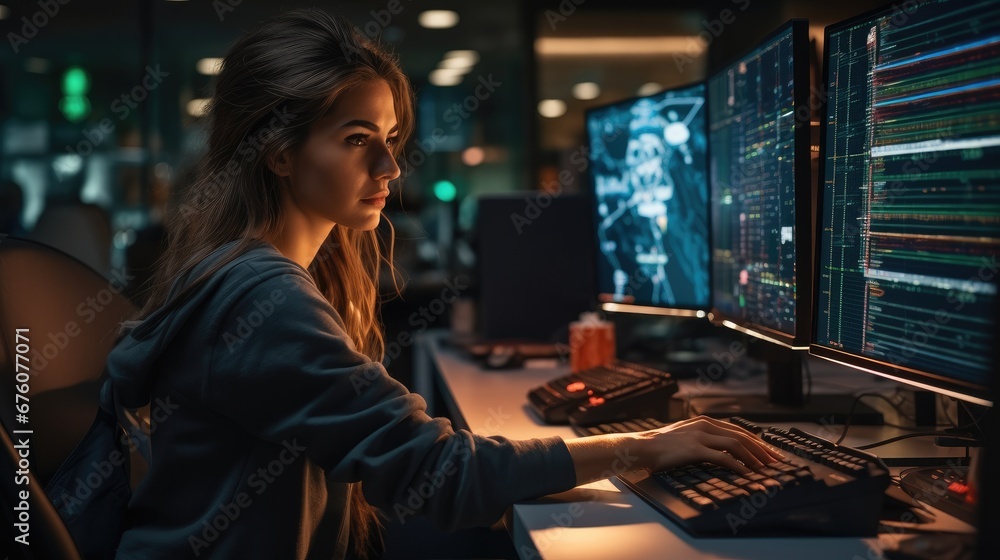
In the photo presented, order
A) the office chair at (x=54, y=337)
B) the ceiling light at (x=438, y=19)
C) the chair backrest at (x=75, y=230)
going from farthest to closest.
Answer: the ceiling light at (x=438, y=19) < the chair backrest at (x=75, y=230) < the office chair at (x=54, y=337)

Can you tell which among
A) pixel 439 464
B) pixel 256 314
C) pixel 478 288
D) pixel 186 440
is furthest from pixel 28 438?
pixel 478 288

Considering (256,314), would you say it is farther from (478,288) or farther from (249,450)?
(478,288)

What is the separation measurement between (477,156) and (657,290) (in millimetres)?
4350

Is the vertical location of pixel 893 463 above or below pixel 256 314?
below

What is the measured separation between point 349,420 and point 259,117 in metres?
0.46

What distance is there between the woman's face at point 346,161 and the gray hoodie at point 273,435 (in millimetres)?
140

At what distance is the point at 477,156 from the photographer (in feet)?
19.6

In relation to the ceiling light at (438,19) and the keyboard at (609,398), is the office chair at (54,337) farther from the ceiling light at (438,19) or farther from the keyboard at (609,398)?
the ceiling light at (438,19)

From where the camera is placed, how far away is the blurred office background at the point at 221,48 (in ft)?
15.5

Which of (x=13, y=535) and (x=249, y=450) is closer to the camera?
(x=13, y=535)
